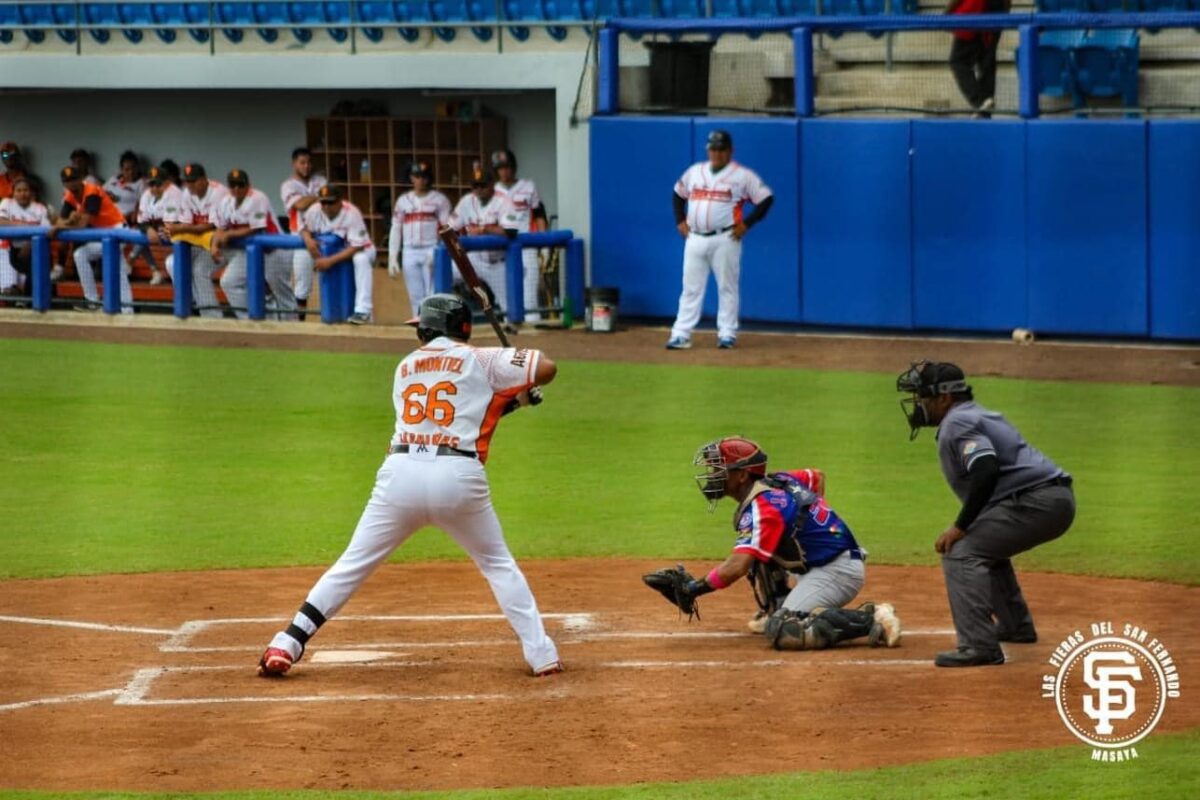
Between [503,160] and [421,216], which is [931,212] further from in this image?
[421,216]

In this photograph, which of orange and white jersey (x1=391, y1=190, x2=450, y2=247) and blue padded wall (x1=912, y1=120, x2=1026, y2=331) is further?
orange and white jersey (x1=391, y1=190, x2=450, y2=247)

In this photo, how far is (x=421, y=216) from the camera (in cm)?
1853

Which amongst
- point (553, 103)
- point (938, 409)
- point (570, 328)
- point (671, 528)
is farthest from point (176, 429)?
point (553, 103)

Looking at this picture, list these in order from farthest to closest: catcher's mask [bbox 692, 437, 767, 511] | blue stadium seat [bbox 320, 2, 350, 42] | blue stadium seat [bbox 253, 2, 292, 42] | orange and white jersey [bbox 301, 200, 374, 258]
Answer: blue stadium seat [bbox 253, 2, 292, 42] < blue stadium seat [bbox 320, 2, 350, 42] < orange and white jersey [bbox 301, 200, 374, 258] < catcher's mask [bbox 692, 437, 767, 511]

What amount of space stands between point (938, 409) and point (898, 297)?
1051 cm

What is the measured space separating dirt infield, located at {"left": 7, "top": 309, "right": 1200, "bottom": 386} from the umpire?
7915 mm

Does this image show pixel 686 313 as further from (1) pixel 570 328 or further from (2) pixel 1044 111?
(2) pixel 1044 111

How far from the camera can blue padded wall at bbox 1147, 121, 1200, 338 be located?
16109 millimetres

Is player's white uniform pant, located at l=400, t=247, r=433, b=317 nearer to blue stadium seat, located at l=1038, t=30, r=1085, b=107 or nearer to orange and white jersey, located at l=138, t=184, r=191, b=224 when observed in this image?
orange and white jersey, located at l=138, t=184, r=191, b=224

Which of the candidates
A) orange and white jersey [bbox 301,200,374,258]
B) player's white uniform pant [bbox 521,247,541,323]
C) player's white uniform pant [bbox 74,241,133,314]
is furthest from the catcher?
player's white uniform pant [bbox 74,241,133,314]

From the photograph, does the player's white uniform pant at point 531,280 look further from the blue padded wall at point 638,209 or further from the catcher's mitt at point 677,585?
the catcher's mitt at point 677,585

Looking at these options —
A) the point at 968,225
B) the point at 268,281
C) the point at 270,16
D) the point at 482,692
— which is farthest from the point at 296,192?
the point at 482,692

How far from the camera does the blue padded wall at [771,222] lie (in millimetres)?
17891

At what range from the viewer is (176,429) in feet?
44.2
